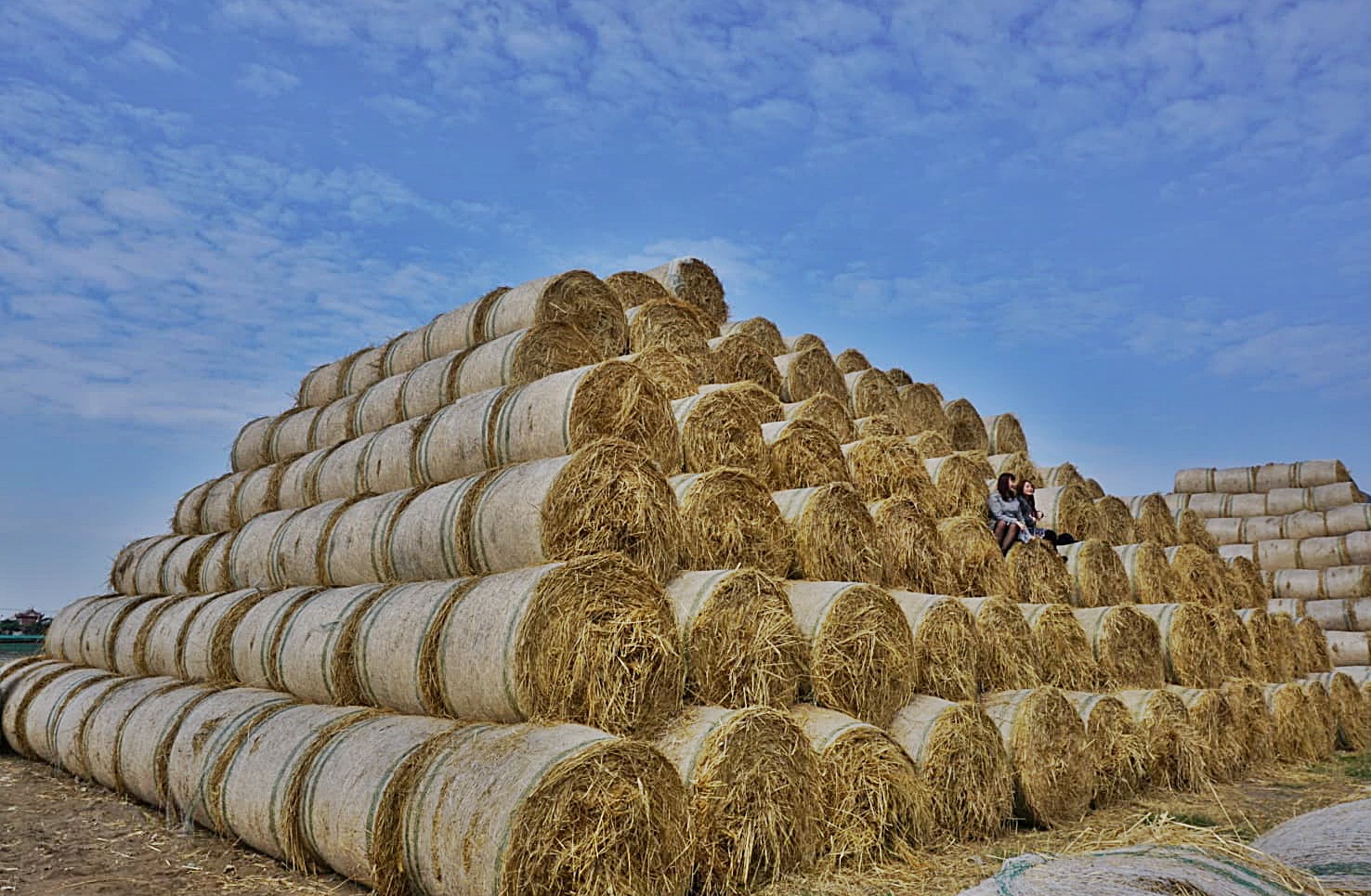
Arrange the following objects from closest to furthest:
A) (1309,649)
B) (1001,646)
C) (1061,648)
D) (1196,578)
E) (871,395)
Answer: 1. (1001,646)
2. (1061,648)
3. (871,395)
4. (1196,578)
5. (1309,649)

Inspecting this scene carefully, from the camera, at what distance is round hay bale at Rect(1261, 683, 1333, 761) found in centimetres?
905

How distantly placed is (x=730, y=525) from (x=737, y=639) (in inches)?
33.9

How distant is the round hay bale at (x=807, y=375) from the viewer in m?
8.55

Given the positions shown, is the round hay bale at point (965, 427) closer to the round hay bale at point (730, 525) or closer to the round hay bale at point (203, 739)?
the round hay bale at point (730, 525)

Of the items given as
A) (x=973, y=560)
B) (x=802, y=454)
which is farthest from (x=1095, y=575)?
(x=802, y=454)

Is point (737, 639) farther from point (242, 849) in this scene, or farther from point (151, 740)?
point (151, 740)

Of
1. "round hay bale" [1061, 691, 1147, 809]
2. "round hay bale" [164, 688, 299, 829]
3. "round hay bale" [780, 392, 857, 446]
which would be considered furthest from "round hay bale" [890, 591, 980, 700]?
"round hay bale" [164, 688, 299, 829]

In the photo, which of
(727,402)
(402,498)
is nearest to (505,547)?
(402,498)

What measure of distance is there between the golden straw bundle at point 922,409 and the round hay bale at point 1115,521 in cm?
155

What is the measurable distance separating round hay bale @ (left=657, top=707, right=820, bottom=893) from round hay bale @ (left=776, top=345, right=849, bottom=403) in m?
3.91

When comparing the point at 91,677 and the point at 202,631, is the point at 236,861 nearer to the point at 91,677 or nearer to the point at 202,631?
the point at 202,631

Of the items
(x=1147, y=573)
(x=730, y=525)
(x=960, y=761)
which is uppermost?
(x=1147, y=573)

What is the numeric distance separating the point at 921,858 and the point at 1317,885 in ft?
7.96

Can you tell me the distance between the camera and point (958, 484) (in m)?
8.60
